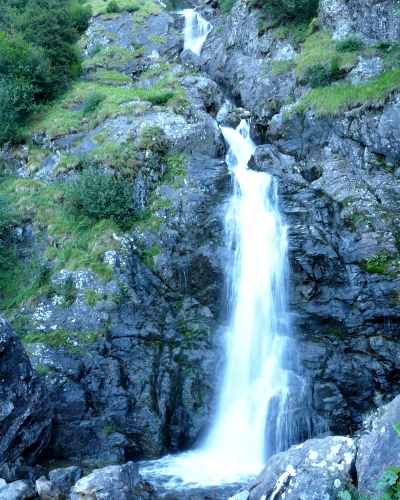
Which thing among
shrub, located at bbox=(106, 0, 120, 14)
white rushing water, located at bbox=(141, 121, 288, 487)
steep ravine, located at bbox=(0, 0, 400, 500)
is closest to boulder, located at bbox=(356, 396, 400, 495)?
steep ravine, located at bbox=(0, 0, 400, 500)

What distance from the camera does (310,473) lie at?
7008 millimetres

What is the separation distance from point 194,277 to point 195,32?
2118 centimetres

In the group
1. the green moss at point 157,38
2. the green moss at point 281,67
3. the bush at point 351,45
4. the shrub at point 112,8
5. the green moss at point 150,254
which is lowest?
the green moss at point 150,254

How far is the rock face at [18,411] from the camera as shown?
10242mm

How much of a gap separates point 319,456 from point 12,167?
54.5ft

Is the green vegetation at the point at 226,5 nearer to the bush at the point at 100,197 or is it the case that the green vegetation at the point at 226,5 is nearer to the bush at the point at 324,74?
the bush at the point at 324,74

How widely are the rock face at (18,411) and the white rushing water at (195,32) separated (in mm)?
23457

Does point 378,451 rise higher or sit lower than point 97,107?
lower

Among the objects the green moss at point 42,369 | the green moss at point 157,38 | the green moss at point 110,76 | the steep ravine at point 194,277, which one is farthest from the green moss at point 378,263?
the green moss at point 157,38

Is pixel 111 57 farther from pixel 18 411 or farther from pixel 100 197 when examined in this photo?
pixel 18 411

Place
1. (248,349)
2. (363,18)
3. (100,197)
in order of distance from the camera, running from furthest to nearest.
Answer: (363,18), (100,197), (248,349)

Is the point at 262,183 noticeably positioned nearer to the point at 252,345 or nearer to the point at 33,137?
the point at 252,345

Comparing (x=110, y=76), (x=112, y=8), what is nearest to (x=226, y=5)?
(x=112, y=8)

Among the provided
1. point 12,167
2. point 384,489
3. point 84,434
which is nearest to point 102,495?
point 84,434
